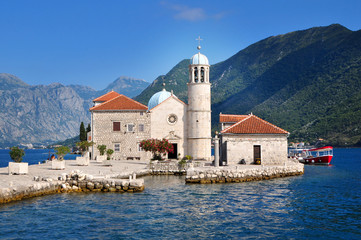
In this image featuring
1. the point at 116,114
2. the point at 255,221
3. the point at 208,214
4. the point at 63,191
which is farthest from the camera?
the point at 116,114

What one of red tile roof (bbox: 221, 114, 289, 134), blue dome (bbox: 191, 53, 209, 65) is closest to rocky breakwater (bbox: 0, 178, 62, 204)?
red tile roof (bbox: 221, 114, 289, 134)

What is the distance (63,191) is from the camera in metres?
24.4

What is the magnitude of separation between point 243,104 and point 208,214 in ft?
464

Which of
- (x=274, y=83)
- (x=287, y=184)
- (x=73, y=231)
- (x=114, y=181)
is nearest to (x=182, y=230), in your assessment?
(x=73, y=231)

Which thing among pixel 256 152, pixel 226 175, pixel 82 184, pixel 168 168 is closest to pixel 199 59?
pixel 256 152

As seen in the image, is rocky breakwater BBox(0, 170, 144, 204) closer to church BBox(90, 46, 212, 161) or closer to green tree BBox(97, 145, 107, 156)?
green tree BBox(97, 145, 107, 156)

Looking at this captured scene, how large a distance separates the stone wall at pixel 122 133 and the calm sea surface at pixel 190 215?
62.1 ft

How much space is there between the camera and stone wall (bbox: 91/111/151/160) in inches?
Answer: 1758

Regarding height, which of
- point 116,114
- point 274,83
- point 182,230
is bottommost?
point 182,230

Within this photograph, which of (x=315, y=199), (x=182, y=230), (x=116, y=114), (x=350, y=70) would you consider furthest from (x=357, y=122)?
(x=182, y=230)

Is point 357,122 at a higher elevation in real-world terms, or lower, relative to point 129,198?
higher

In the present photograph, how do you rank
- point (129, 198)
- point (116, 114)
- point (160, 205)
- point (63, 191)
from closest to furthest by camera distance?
point (160, 205), point (129, 198), point (63, 191), point (116, 114)

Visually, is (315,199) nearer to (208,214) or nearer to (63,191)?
(208,214)

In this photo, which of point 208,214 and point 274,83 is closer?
point 208,214
